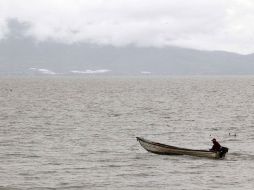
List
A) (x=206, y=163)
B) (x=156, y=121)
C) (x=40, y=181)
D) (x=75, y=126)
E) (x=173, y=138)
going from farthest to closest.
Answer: (x=156, y=121), (x=75, y=126), (x=173, y=138), (x=206, y=163), (x=40, y=181)

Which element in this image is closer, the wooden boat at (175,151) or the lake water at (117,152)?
the lake water at (117,152)

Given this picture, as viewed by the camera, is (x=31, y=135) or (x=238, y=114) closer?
(x=31, y=135)

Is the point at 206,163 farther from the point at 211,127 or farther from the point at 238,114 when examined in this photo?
the point at 238,114

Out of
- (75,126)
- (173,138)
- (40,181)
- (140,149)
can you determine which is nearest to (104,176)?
(40,181)

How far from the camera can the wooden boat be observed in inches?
1874

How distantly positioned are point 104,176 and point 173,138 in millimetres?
22246

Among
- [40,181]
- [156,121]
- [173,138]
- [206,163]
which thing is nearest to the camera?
[40,181]

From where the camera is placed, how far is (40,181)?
38.8m

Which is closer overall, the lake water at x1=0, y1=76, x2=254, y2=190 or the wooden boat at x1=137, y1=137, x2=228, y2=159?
the lake water at x1=0, y1=76, x2=254, y2=190

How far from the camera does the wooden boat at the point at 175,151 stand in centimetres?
4759

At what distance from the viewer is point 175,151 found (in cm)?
4934

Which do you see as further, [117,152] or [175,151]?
[117,152]

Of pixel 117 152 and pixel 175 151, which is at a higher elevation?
pixel 175 151

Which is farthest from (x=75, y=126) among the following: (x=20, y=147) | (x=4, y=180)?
(x=4, y=180)
